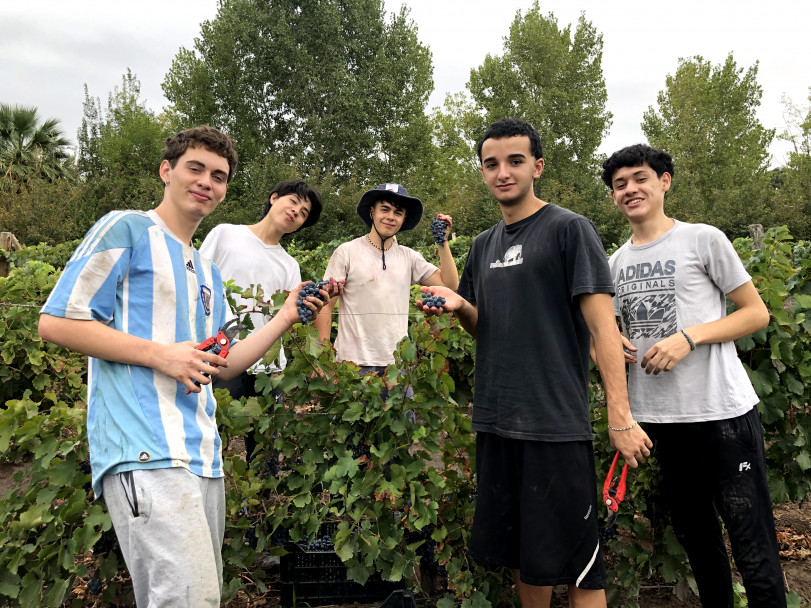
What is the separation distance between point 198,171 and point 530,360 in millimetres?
1341

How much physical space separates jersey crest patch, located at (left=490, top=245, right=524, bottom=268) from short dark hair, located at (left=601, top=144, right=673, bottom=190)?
749mm

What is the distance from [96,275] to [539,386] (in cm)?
150

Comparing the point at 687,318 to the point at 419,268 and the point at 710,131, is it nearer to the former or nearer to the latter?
the point at 419,268

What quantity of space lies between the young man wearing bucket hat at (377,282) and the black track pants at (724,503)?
1669 millimetres

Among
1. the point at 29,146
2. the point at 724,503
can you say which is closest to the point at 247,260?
the point at 724,503

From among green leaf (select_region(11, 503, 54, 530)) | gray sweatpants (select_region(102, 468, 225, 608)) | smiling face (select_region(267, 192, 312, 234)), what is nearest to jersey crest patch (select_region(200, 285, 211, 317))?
gray sweatpants (select_region(102, 468, 225, 608))

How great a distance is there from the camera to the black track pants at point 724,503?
2232mm

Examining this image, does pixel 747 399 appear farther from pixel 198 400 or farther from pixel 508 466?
pixel 198 400

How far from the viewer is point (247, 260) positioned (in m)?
3.49

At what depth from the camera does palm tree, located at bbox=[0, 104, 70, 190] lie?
32.3 meters

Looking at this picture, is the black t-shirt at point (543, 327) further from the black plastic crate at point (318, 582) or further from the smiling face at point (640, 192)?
the black plastic crate at point (318, 582)

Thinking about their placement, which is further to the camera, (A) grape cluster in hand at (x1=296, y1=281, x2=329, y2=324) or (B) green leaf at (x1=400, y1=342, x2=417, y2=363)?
(B) green leaf at (x1=400, y1=342, x2=417, y2=363)

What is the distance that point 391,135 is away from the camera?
1204 inches

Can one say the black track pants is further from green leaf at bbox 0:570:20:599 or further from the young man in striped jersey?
green leaf at bbox 0:570:20:599
